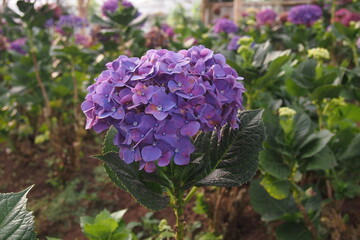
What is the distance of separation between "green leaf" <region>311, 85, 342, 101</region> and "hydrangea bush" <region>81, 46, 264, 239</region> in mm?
733

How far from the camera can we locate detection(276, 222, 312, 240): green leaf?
1.73 metres

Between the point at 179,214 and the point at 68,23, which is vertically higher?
the point at 179,214

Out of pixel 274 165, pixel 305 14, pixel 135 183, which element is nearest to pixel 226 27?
pixel 305 14

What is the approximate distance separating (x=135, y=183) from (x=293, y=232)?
1018mm

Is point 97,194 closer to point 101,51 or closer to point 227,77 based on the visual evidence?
point 101,51

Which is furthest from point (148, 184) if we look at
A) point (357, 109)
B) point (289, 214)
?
point (357, 109)

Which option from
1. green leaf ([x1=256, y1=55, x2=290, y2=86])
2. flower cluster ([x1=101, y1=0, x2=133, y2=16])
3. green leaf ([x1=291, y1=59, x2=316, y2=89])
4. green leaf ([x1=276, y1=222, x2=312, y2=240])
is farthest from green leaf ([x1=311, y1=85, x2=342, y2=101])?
flower cluster ([x1=101, y1=0, x2=133, y2=16])

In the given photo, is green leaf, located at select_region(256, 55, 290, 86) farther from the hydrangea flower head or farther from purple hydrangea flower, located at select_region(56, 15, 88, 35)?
purple hydrangea flower, located at select_region(56, 15, 88, 35)

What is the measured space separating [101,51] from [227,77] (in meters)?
2.64

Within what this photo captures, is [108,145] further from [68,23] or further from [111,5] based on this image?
[68,23]

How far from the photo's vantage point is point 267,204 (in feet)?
6.02

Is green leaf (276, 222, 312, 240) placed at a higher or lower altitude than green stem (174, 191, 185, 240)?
lower

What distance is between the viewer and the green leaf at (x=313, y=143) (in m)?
1.55

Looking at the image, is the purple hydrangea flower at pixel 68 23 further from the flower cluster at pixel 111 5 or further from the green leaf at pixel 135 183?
the green leaf at pixel 135 183
